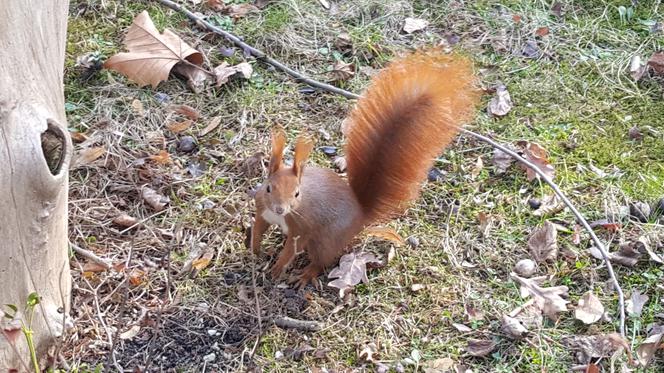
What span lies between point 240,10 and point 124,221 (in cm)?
130

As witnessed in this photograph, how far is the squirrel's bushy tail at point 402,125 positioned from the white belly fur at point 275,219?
241 millimetres

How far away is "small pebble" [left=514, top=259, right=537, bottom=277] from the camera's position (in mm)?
2695

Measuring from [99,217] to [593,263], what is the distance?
1593 millimetres

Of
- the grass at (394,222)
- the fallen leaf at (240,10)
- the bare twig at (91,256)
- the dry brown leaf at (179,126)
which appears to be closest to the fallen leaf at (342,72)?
the grass at (394,222)

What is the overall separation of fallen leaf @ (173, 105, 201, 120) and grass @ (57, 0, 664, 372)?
0.03 meters

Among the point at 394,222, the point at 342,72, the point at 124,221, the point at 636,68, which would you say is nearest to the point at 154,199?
the point at 124,221

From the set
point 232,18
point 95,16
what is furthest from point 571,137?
point 95,16

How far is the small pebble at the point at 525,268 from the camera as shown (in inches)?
106

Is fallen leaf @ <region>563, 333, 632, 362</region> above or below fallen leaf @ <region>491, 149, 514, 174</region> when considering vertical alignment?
below

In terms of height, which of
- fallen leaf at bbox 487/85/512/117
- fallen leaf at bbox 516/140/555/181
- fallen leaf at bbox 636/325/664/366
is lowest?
fallen leaf at bbox 636/325/664/366

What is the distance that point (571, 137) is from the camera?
3223 mm

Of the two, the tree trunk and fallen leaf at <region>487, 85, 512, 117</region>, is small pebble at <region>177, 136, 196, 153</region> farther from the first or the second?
fallen leaf at <region>487, 85, 512, 117</region>

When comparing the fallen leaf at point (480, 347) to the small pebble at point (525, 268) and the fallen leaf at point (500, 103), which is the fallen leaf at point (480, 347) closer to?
the small pebble at point (525, 268)

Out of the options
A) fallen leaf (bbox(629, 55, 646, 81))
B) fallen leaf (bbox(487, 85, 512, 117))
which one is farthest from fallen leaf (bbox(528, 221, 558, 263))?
fallen leaf (bbox(629, 55, 646, 81))
